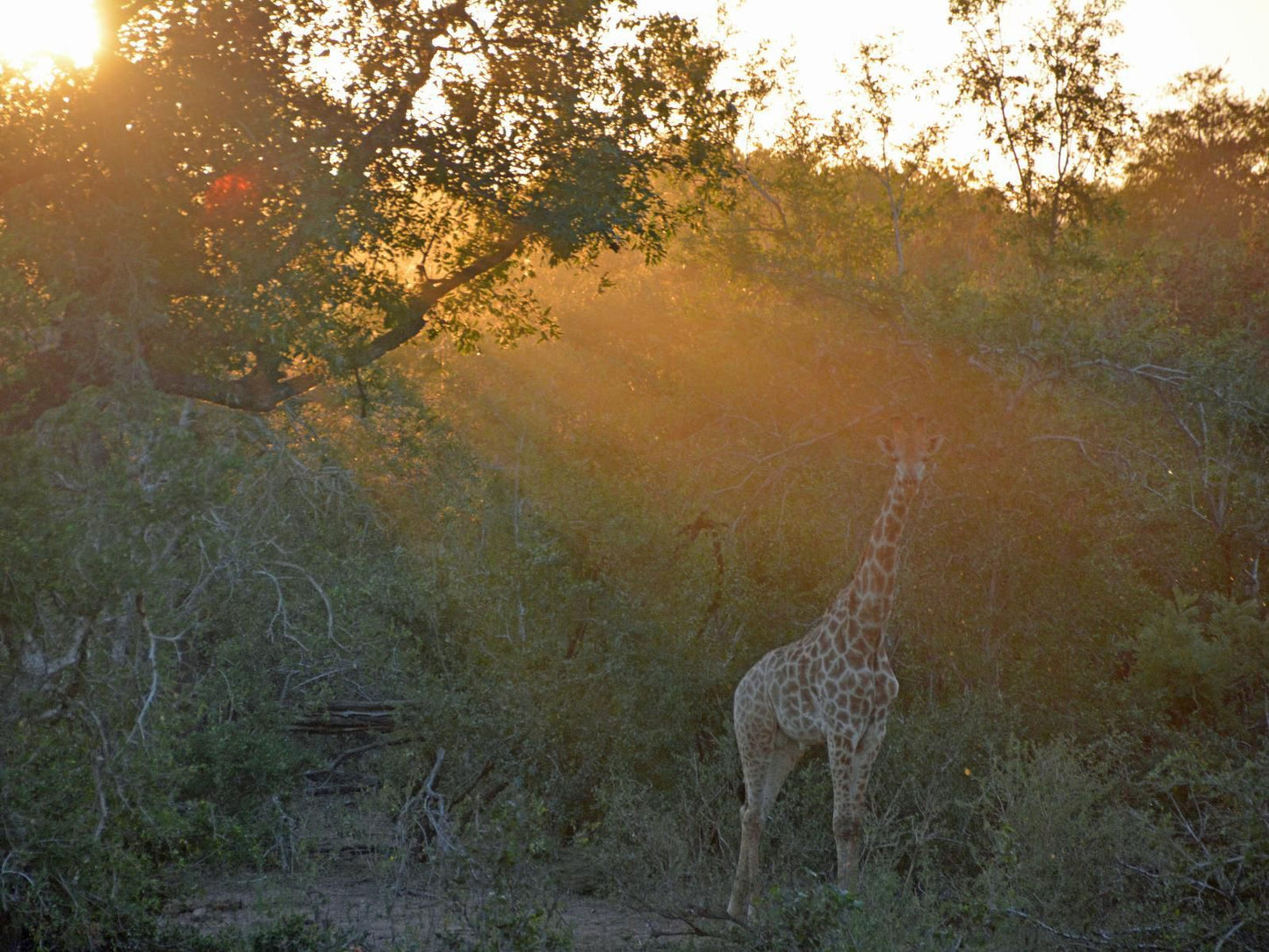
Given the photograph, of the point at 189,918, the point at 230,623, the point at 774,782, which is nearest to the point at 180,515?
the point at 189,918

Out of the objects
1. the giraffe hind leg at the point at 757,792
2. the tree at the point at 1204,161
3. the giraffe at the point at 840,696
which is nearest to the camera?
the giraffe at the point at 840,696

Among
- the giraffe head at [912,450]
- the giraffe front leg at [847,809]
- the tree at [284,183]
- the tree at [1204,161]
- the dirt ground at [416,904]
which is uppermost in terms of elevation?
the tree at [1204,161]

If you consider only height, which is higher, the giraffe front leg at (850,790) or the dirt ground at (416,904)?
the giraffe front leg at (850,790)

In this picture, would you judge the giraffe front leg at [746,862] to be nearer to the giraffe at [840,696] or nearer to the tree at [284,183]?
the giraffe at [840,696]

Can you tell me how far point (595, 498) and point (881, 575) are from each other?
3.53 metres

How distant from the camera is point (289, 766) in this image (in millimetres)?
11180

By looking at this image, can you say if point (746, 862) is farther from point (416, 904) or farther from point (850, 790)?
point (416, 904)

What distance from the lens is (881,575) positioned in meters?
8.42

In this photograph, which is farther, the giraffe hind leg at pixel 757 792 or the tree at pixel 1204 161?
the tree at pixel 1204 161

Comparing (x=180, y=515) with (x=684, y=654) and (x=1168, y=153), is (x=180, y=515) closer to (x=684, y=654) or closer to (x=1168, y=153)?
(x=684, y=654)

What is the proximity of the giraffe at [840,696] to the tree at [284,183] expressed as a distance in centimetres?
276

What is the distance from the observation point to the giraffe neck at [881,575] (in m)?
8.39

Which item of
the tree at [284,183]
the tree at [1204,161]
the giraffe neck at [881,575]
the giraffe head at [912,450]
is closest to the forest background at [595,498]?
→ the tree at [284,183]

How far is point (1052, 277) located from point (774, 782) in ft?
18.4
